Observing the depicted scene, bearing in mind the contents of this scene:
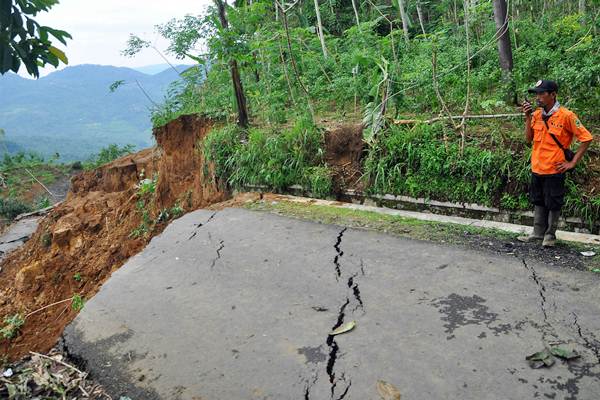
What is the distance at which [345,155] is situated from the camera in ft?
22.8

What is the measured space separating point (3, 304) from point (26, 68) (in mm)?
5809

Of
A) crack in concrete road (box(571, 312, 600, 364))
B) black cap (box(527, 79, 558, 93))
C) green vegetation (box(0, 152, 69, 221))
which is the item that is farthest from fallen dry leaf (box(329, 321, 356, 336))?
green vegetation (box(0, 152, 69, 221))

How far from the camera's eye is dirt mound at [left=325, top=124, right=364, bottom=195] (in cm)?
671

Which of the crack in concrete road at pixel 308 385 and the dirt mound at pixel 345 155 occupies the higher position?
the dirt mound at pixel 345 155

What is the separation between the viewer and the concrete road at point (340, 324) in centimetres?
286

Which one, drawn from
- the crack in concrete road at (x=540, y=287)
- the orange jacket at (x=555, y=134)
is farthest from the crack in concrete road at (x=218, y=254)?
the orange jacket at (x=555, y=134)

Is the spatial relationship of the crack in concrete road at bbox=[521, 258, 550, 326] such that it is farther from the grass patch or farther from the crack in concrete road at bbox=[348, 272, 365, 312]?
the crack in concrete road at bbox=[348, 272, 365, 312]

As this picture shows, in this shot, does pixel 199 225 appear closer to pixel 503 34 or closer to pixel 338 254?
pixel 338 254

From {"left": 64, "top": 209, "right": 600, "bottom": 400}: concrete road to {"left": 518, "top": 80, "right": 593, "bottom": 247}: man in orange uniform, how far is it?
0.62 meters

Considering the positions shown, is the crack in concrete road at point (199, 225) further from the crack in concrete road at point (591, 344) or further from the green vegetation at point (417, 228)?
the crack in concrete road at point (591, 344)

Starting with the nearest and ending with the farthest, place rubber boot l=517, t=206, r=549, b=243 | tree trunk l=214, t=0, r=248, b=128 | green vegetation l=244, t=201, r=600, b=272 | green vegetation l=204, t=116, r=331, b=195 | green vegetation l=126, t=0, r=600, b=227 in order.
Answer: green vegetation l=244, t=201, r=600, b=272, rubber boot l=517, t=206, r=549, b=243, green vegetation l=126, t=0, r=600, b=227, green vegetation l=204, t=116, r=331, b=195, tree trunk l=214, t=0, r=248, b=128

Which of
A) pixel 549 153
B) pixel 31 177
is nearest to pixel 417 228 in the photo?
pixel 549 153

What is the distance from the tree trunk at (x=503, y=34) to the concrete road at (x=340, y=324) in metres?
4.02

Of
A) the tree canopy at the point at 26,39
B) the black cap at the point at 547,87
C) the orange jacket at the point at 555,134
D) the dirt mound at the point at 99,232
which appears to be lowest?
the dirt mound at the point at 99,232
